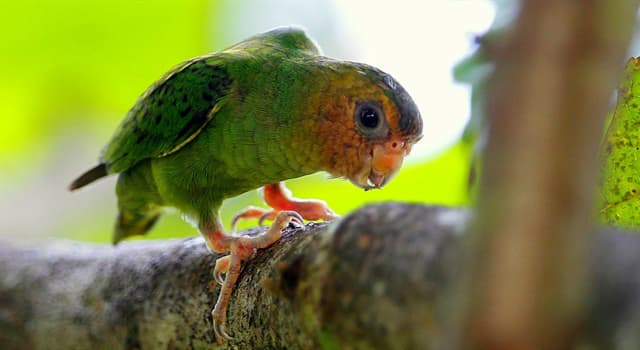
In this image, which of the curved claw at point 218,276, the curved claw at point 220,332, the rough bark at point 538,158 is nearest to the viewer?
the rough bark at point 538,158

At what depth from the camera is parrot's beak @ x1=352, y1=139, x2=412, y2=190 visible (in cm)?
347

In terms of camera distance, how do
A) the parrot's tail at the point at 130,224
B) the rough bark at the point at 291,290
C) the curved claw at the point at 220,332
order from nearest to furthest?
the rough bark at the point at 291,290 → the curved claw at the point at 220,332 → the parrot's tail at the point at 130,224

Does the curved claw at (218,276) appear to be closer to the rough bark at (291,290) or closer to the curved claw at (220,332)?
the rough bark at (291,290)

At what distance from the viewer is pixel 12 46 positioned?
575 cm

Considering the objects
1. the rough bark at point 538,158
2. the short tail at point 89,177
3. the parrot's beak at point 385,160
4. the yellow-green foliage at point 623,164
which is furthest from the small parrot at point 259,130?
the rough bark at point 538,158

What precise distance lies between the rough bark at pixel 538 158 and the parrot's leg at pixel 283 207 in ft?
10.4

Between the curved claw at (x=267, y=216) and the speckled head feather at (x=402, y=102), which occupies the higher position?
the speckled head feather at (x=402, y=102)

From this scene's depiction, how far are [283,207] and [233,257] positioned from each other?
1.18 meters

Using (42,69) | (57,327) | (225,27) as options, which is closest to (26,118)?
(42,69)

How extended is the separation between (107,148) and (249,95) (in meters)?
1.18

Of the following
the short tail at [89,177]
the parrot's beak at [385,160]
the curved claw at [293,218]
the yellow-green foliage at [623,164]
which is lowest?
the short tail at [89,177]

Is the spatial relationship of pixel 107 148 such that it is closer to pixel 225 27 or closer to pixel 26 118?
pixel 225 27

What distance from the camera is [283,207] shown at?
161 inches

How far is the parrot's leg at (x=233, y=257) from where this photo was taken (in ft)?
9.09
